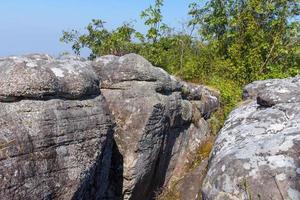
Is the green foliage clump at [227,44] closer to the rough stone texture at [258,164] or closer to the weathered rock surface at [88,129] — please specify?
the weathered rock surface at [88,129]

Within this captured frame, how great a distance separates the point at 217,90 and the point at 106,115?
26.7ft

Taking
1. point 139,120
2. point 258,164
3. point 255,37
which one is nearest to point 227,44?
point 255,37

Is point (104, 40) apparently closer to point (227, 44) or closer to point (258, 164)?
point (227, 44)

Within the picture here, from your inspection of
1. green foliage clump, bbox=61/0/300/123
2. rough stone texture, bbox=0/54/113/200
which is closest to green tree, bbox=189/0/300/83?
green foliage clump, bbox=61/0/300/123

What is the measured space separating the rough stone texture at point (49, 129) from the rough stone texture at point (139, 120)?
4.35 feet

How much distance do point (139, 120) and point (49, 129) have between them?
→ 3084 mm

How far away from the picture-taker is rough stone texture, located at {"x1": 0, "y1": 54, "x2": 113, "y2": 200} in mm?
7352

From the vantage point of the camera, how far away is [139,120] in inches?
421

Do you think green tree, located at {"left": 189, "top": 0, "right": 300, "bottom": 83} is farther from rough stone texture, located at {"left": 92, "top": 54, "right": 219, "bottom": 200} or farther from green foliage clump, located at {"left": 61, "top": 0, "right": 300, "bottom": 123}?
rough stone texture, located at {"left": 92, "top": 54, "right": 219, "bottom": 200}

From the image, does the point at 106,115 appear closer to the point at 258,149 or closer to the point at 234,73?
the point at 258,149

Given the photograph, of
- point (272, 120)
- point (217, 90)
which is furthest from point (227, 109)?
point (272, 120)

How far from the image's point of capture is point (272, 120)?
625cm

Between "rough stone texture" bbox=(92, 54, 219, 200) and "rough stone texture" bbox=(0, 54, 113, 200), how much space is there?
1324mm

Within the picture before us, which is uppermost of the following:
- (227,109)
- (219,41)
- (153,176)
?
(219,41)
